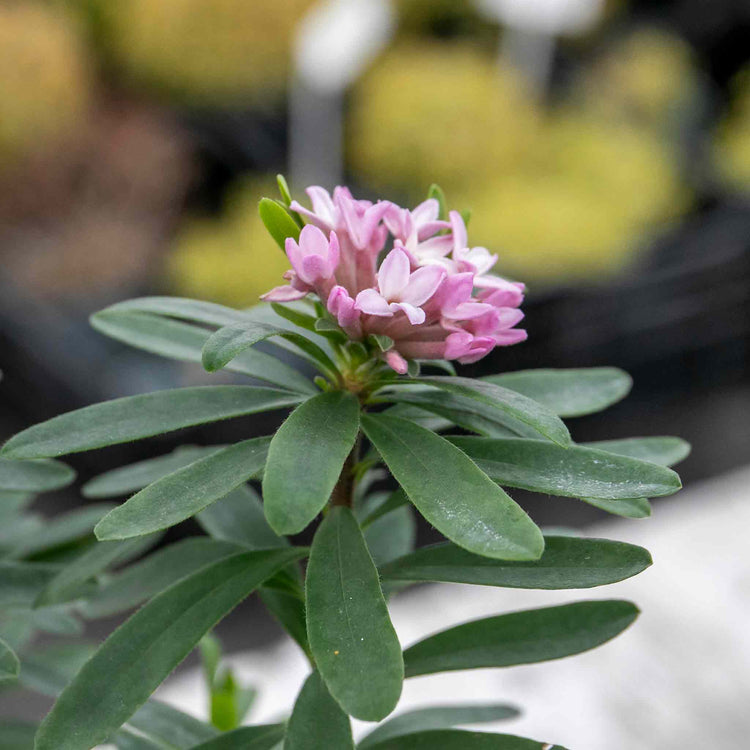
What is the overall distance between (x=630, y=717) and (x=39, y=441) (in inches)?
38.4

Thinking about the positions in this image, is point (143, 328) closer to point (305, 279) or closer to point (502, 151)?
point (305, 279)

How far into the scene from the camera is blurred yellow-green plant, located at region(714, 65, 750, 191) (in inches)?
79.4

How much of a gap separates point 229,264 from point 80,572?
1355 mm

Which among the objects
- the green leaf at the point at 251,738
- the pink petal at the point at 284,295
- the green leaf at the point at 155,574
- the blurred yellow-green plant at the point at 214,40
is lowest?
the green leaf at the point at 251,738

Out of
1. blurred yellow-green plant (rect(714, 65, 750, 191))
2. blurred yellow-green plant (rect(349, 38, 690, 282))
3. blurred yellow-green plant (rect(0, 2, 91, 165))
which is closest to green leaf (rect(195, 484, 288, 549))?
blurred yellow-green plant (rect(349, 38, 690, 282))

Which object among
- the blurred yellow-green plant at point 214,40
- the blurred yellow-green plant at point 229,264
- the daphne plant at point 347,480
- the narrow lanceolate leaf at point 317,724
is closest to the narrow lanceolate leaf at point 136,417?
the daphne plant at point 347,480

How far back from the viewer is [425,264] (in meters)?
0.35

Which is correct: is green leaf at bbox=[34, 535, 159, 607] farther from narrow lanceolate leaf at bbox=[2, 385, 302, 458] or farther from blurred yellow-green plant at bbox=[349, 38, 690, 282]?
blurred yellow-green plant at bbox=[349, 38, 690, 282]

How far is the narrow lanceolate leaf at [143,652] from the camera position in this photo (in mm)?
311

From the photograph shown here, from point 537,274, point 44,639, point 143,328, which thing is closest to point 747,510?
point 537,274

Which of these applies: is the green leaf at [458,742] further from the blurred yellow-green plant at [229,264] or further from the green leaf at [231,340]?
the blurred yellow-green plant at [229,264]

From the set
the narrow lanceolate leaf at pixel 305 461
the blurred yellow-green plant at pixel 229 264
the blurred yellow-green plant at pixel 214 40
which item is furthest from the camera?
the blurred yellow-green plant at pixel 214 40

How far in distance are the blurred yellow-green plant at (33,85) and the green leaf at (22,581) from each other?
57.9 inches

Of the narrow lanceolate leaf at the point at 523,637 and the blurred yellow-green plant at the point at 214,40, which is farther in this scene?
the blurred yellow-green plant at the point at 214,40
